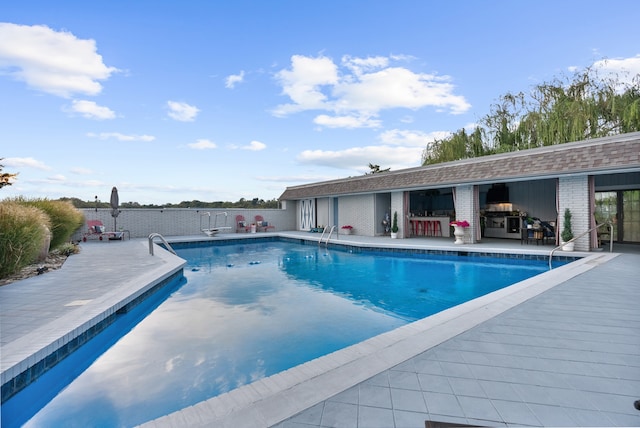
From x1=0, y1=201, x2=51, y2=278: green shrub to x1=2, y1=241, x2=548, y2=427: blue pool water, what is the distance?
2.75m

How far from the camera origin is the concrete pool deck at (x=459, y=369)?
1936 millimetres

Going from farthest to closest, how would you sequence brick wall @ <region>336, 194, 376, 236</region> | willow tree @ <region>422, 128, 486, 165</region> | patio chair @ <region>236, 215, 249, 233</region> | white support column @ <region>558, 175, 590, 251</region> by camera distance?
willow tree @ <region>422, 128, 486, 165</region>
patio chair @ <region>236, 215, 249, 233</region>
brick wall @ <region>336, 194, 376, 236</region>
white support column @ <region>558, 175, 590, 251</region>

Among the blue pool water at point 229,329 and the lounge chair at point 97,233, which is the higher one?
the lounge chair at point 97,233

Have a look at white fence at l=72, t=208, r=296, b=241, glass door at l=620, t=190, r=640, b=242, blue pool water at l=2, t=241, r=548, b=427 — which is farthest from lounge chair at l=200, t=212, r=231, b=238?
glass door at l=620, t=190, r=640, b=242

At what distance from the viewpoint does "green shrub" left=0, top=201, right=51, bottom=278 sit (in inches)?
233

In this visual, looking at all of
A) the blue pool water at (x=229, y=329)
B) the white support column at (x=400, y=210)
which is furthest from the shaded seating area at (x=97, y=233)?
the white support column at (x=400, y=210)

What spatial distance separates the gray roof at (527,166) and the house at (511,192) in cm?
2

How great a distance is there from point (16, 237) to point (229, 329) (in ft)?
15.7

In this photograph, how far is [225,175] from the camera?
21688 mm

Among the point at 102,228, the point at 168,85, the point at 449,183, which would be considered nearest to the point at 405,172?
the point at 449,183

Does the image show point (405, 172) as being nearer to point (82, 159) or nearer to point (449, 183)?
point (449, 183)

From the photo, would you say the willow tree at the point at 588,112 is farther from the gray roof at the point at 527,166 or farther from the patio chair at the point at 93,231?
the patio chair at the point at 93,231

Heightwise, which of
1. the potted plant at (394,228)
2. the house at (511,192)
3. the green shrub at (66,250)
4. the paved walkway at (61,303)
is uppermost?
the house at (511,192)

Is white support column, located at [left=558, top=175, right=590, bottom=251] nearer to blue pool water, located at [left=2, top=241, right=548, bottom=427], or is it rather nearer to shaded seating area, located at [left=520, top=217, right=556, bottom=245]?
shaded seating area, located at [left=520, top=217, right=556, bottom=245]
